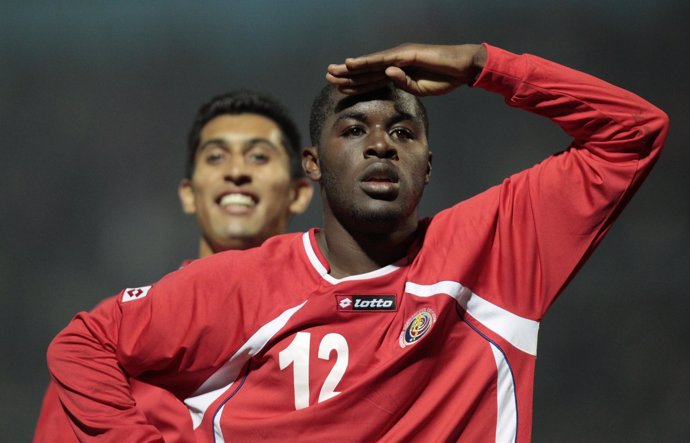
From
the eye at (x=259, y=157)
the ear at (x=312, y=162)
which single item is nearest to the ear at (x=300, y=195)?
the eye at (x=259, y=157)

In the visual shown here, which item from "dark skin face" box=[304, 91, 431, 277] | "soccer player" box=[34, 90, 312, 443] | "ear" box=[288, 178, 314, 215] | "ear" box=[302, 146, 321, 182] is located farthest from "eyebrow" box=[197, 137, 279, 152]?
"dark skin face" box=[304, 91, 431, 277]

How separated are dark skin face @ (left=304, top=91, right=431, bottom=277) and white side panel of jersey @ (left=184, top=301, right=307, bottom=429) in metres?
0.22

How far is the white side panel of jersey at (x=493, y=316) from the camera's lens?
7.46 feet

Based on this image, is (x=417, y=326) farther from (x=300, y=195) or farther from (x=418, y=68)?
(x=300, y=195)

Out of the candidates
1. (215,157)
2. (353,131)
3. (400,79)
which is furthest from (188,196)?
(400,79)

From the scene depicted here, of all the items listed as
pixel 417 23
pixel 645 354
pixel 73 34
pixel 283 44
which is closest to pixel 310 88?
pixel 283 44

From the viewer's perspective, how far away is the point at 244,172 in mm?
3674

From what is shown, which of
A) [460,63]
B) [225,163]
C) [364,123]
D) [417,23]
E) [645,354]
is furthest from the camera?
[417,23]

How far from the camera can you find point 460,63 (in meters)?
2.22

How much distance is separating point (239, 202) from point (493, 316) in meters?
1.61

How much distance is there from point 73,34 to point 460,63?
3.30 m

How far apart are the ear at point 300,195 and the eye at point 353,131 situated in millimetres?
1458

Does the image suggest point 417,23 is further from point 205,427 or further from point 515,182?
point 205,427

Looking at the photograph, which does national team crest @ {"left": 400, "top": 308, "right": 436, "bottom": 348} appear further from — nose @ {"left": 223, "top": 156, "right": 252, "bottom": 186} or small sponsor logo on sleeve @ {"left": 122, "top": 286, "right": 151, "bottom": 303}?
nose @ {"left": 223, "top": 156, "right": 252, "bottom": 186}
